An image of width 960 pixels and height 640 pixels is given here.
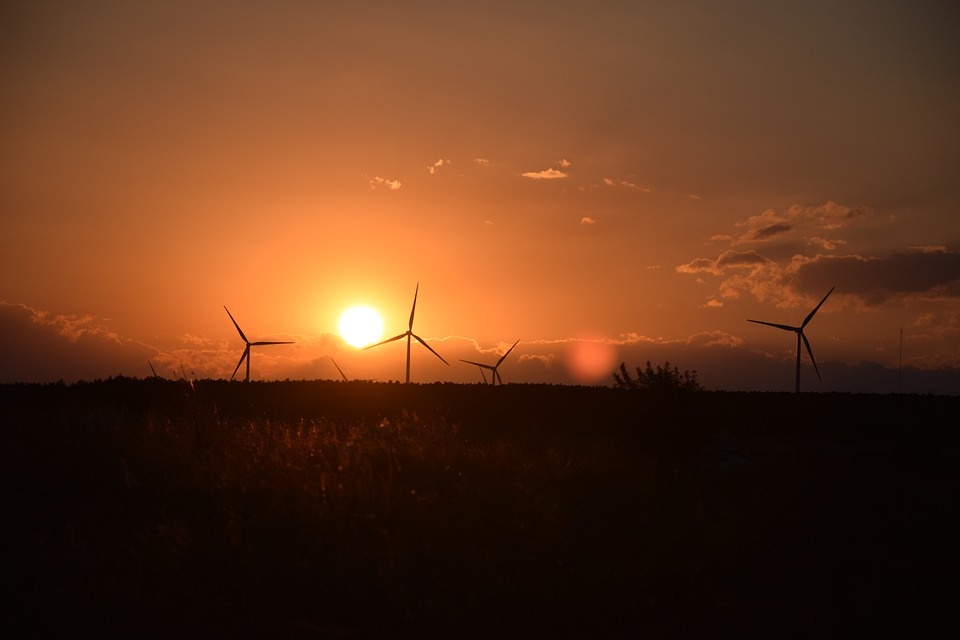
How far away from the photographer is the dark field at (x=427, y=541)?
377 inches

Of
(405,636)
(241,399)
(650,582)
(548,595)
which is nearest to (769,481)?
(650,582)

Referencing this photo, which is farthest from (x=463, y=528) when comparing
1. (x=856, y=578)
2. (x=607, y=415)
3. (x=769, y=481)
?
(x=607, y=415)

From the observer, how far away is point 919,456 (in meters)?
33.7

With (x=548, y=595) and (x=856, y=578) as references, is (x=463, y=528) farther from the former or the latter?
(x=856, y=578)

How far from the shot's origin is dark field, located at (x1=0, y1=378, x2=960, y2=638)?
9.59m

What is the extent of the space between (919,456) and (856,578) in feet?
82.0

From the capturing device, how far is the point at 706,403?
103ft

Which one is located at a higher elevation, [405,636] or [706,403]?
[706,403]

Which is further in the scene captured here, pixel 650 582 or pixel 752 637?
pixel 650 582

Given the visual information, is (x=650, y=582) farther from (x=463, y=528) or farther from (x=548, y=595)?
(x=463, y=528)

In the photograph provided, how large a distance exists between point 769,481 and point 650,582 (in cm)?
929

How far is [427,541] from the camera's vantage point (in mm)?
11219

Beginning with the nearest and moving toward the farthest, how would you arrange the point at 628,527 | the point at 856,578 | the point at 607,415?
the point at 856,578 → the point at 628,527 → the point at 607,415

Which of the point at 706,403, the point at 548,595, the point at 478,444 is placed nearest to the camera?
the point at 548,595
